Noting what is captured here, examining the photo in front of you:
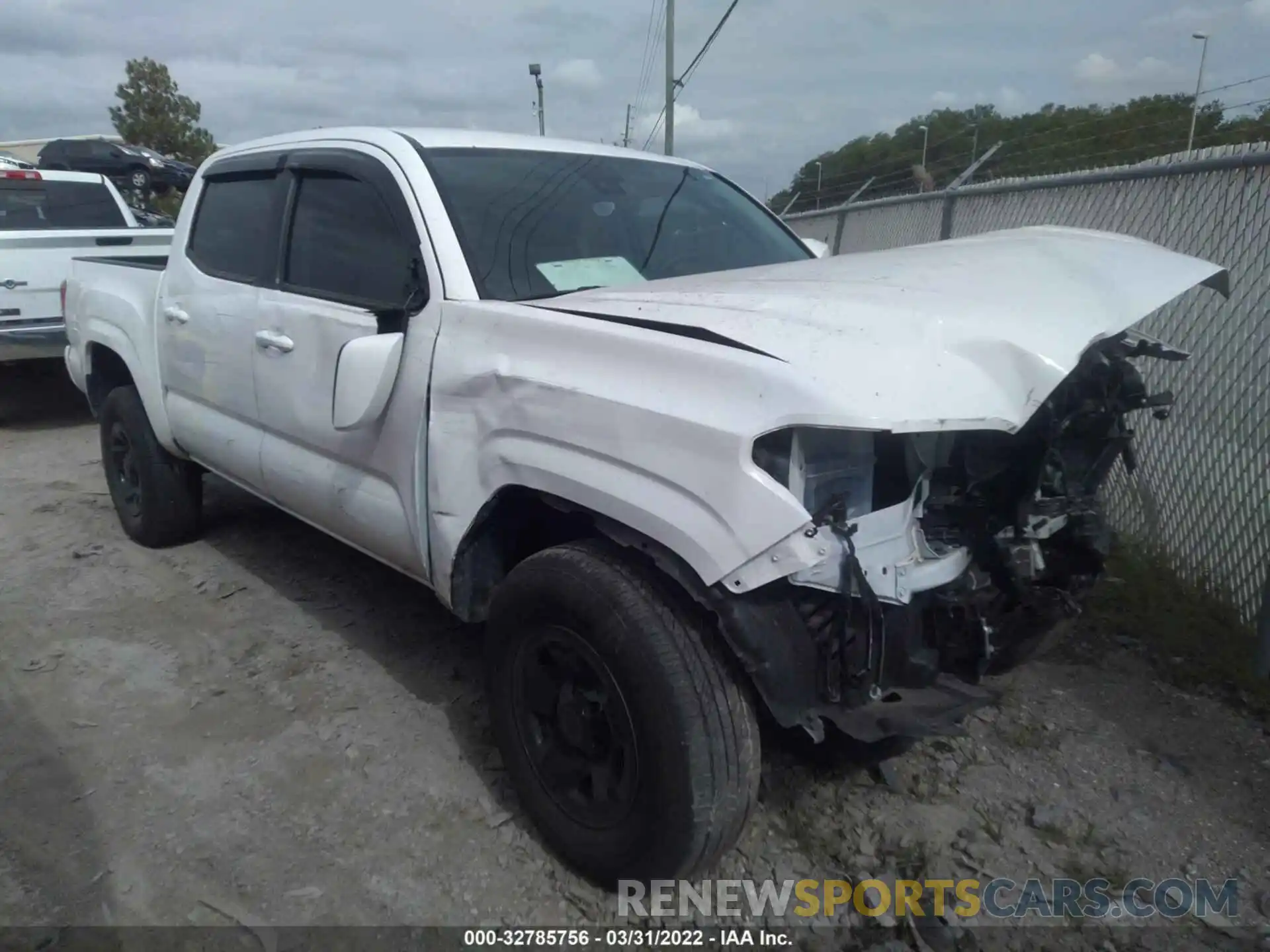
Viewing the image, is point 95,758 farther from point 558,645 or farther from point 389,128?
point 389,128

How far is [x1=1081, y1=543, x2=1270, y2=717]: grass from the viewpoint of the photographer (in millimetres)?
3660

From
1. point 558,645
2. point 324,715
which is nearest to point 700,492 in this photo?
point 558,645

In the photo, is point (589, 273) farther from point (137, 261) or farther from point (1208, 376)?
point (137, 261)

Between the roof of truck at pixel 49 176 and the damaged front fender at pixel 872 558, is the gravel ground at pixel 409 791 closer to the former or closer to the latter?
the damaged front fender at pixel 872 558

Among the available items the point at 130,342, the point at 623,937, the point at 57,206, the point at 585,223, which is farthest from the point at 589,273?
the point at 57,206

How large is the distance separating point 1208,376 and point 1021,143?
21.2 feet

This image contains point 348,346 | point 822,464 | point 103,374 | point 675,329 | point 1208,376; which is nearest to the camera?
point 822,464

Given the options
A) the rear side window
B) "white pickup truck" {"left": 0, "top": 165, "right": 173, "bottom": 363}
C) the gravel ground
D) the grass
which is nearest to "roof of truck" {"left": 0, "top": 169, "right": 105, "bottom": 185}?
Result: the rear side window

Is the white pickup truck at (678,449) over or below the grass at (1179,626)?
over

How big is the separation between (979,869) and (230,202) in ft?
12.7

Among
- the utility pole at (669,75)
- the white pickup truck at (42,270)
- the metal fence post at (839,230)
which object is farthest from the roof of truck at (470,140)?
the utility pole at (669,75)

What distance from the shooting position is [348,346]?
9.84 ft

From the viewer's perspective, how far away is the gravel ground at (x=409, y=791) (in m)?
2.63

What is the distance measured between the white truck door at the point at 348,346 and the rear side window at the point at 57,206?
6.37 metres
